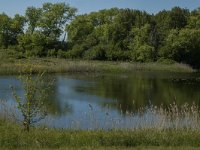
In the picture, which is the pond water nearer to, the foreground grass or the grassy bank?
the foreground grass

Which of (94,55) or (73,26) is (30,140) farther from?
(73,26)

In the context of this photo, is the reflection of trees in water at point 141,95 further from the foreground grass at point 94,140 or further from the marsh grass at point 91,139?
the foreground grass at point 94,140

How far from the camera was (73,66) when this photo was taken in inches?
2032

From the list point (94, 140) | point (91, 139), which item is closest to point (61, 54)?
point (91, 139)

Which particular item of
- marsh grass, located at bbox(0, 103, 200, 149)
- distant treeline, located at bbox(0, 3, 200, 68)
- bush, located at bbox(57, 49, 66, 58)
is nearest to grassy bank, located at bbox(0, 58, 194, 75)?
distant treeline, located at bbox(0, 3, 200, 68)

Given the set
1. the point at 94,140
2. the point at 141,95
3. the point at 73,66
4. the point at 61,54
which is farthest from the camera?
the point at 61,54

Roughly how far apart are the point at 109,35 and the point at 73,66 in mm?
26331

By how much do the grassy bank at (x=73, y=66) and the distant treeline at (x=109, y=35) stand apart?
595cm

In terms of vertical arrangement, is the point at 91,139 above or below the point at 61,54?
below

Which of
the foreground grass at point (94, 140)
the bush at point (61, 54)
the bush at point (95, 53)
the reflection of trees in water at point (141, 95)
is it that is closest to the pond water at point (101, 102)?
the reflection of trees in water at point (141, 95)

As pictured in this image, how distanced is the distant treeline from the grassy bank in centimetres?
595

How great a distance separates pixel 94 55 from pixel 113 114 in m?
49.9

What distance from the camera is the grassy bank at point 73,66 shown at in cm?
4612

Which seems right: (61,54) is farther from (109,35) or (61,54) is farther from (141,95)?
(141,95)
